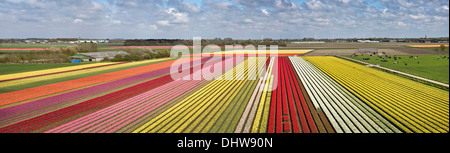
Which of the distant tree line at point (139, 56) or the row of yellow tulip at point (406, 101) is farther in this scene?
the distant tree line at point (139, 56)

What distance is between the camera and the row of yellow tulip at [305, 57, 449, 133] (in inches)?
687

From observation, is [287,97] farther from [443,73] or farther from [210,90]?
[443,73]

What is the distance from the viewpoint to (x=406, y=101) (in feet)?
77.7

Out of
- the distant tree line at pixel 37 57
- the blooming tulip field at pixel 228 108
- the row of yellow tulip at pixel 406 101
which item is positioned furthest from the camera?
the distant tree line at pixel 37 57

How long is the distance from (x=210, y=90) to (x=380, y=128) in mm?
18522

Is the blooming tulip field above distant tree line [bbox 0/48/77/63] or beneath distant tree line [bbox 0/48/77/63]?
beneath

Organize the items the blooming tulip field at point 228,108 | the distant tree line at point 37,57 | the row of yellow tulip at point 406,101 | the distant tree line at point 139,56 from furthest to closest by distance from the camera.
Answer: the distant tree line at point 139,56 < the distant tree line at point 37,57 < the row of yellow tulip at point 406,101 < the blooming tulip field at point 228,108

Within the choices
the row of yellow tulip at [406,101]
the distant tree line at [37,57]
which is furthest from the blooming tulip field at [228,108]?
the distant tree line at [37,57]

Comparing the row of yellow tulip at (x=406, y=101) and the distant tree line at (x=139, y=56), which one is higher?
the distant tree line at (x=139, y=56)

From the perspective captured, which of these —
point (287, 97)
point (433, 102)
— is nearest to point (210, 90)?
point (287, 97)

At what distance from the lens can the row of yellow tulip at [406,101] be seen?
1745 cm

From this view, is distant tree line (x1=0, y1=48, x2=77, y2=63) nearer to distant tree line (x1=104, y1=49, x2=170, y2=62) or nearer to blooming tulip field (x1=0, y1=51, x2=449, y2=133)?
distant tree line (x1=104, y1=49, x2=170, y2=62)

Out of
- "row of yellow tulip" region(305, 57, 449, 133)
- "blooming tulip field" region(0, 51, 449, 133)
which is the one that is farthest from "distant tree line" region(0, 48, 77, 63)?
"row of yellow tulip" region(305, 57, 449, 133)

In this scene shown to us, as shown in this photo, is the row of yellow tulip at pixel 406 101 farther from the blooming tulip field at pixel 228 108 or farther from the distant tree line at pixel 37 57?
Result: the distant tree line at pixel 37 57
